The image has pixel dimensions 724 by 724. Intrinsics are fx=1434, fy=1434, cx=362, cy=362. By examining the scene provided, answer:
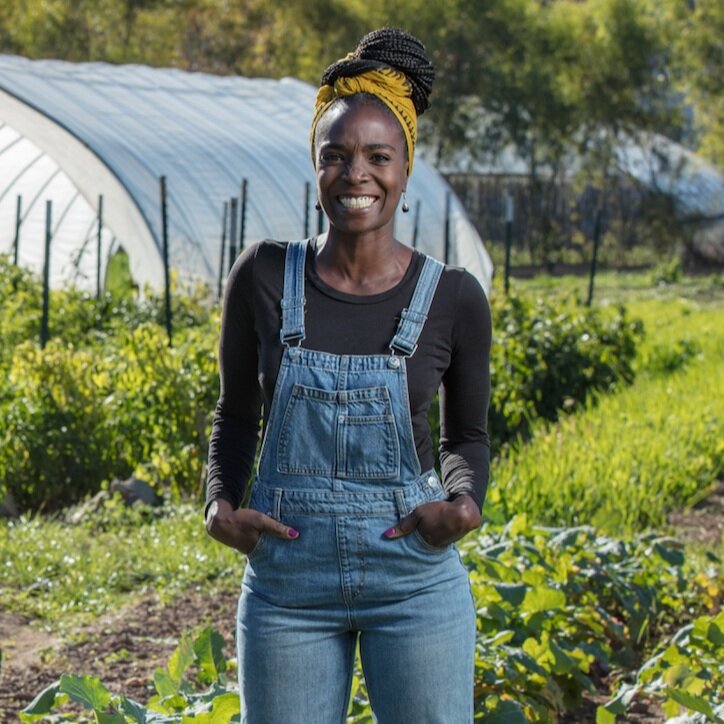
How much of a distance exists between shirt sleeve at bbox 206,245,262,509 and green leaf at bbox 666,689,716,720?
110 centimetres

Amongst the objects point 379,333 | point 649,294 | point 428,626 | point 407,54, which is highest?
point 407,54

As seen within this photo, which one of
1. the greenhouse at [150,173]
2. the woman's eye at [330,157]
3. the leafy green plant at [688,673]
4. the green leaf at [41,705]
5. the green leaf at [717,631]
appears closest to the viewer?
the woman's eye at [330,157]

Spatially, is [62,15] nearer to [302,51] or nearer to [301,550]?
[302,51]

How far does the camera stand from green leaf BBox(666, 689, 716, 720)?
2975 millimetres

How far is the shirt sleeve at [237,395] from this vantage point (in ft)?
7.88

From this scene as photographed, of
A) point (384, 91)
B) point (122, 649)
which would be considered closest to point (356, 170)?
point (384, 91)

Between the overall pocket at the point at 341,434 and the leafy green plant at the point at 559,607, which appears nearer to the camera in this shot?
the overall pocket at the point at 341,434

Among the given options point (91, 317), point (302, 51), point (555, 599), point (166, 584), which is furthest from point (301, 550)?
point (302, 51)

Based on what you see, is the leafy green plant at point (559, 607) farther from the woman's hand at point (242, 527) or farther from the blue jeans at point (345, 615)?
the woman's hand at point (242, 527)

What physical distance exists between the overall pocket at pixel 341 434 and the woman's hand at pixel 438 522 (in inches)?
3.2

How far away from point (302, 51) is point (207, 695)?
21.7 meters

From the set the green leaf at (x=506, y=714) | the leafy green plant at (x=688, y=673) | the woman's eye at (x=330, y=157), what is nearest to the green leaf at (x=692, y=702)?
the leafy green plant at (x=688, y=673)

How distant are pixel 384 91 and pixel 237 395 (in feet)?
1.88

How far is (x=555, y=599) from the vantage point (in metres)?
3.82
